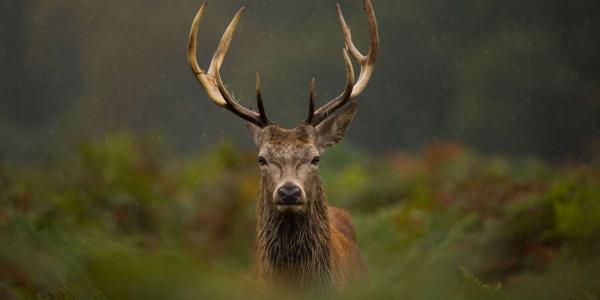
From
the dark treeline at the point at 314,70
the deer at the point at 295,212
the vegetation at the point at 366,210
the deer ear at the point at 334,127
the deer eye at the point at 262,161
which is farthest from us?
the dark treeline at the point at 314,70

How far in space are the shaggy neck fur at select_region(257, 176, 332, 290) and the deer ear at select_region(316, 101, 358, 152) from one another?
469mm

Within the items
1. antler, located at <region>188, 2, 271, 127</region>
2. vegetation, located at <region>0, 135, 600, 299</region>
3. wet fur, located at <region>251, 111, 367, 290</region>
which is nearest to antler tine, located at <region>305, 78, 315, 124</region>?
wet fur, located at <region>251, 111, 367, 290</region>

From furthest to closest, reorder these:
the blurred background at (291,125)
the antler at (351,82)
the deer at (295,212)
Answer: the antler at (351,82)
the deer at (295,212)
the blurred background at (291,125)

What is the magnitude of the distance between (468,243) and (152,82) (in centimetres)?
2639

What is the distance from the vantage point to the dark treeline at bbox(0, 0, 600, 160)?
25688mm

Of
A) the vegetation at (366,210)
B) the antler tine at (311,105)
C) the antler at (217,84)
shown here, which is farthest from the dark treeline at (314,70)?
the antler tine at (311,105)

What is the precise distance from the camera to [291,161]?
644 cm

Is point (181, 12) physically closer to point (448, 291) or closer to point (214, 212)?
point (214, 212)

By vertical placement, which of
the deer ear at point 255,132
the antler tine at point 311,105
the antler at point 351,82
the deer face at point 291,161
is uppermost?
the antler at point 351,82

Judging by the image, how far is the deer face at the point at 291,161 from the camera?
6172 mm

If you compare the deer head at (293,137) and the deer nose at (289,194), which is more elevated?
the deer head at (293,137)

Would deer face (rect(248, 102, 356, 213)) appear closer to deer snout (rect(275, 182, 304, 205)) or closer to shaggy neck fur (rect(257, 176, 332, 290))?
deer snout (rect(275, 182, 304, 205))

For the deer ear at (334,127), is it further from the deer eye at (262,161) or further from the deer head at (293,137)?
the deer eye at (262,161)

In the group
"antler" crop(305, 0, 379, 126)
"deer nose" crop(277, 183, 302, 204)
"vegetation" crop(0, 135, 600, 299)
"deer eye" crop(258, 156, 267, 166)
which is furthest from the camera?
"antler" crop(305, 0, 379, 126)
